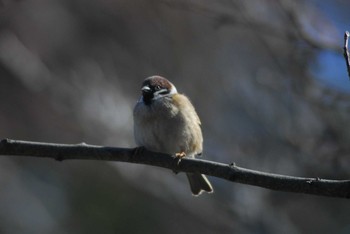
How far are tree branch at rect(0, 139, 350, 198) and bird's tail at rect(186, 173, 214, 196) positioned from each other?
59.2 inches

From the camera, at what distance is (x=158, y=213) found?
9.02 m

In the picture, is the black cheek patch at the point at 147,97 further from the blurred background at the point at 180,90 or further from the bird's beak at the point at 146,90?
the blurred background at the point at 180,90

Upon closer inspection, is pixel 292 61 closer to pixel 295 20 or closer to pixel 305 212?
pixel 295 20

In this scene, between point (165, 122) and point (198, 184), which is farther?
point (198, 184)

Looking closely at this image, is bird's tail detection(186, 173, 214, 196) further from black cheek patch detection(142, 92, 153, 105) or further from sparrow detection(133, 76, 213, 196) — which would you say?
black cheek patch detection(142, 92, 153, 105)

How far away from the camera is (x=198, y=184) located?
18.4ft

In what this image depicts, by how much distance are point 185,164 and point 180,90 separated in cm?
381

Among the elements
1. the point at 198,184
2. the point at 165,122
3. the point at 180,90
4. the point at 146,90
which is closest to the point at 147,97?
the point at 146,90

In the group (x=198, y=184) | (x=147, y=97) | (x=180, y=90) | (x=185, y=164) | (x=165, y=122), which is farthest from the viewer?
(x=180, y=90)

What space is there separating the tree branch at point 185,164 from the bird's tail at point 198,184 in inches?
59.2

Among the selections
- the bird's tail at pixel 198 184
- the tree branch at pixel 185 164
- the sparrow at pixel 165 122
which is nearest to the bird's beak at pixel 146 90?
the sparrow at pixel 165 122

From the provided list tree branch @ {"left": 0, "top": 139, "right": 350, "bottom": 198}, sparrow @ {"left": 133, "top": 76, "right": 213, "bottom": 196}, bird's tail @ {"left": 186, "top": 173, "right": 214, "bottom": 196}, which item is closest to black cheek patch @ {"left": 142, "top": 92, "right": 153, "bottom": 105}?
sparrow @ {"left": 133, "top": 76, "right": 213, "bottom": 196}

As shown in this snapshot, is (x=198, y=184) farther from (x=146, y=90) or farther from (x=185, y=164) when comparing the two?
(x=185, y=164)

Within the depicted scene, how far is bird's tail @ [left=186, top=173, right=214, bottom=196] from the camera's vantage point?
18.3 feet
